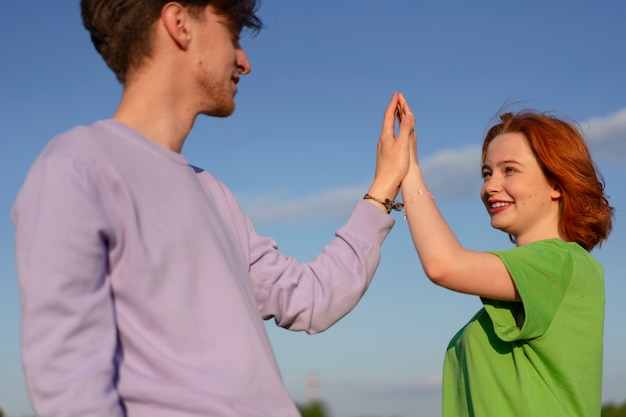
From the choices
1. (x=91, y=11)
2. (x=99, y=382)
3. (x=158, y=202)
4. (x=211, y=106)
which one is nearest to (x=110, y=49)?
(x=91, y=11)

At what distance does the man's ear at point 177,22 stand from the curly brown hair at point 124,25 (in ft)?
0.06

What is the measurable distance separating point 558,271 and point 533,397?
530 mm

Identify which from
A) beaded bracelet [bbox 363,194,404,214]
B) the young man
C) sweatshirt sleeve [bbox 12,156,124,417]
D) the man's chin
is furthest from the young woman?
sweatshirt sleeve [bbox 12,156,124,417]

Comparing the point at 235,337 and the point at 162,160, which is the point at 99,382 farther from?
the point at 162,160

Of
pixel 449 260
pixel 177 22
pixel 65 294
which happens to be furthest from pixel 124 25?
pixel 449 260

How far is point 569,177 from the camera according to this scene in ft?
12.9

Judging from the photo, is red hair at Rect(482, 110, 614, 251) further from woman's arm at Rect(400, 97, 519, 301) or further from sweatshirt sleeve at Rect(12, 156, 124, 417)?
sweatshirt sleeve at Rect(12, 156, 124, 417)

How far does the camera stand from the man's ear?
8.44ft

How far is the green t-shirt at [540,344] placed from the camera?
11.6 feet

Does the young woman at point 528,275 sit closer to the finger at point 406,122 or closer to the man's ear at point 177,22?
the finger at point 406,122

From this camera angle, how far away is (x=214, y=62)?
264cm

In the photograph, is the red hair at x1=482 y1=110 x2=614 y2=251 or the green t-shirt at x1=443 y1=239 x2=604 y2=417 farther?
the red hair at x1=482 y1=110 x2=614 y2=251

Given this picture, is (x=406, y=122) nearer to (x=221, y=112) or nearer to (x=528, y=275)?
(x=528, y=275)

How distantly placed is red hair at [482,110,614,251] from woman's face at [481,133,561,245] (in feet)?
0.13
